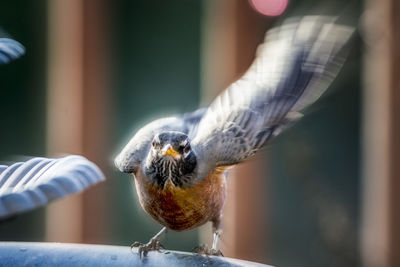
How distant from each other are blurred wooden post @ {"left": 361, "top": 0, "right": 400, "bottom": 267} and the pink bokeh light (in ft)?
1.83

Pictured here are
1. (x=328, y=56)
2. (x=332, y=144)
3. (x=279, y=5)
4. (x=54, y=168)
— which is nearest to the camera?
(x=54, y=168)

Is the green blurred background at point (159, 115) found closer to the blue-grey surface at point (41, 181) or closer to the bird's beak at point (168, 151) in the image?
the bird's beak at point (168, 151)

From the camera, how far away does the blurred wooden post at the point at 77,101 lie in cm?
435

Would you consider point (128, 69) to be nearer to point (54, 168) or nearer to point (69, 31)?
point (69, 31)

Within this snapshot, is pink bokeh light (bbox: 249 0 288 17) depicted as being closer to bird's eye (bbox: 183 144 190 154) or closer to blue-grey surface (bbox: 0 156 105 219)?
bird's eye (bbox: 183 144 190 154)

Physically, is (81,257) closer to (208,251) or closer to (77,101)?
(208,251)

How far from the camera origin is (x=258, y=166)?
14.3 feet

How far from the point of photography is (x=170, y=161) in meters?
2.52

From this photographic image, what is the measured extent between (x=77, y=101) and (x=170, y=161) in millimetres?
1993

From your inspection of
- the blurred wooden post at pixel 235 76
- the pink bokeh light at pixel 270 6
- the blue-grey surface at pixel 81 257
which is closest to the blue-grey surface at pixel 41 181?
the blue-grey surface at pixel 81 257

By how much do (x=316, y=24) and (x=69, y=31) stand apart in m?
2.29

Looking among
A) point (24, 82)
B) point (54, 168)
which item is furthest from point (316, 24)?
point (24, 82)

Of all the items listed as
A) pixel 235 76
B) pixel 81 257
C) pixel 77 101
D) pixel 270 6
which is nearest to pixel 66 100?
pixel 77 101

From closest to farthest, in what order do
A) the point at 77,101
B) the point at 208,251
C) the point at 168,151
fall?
the point at 168,151 < the point at 208,251 < the point at 77,101
